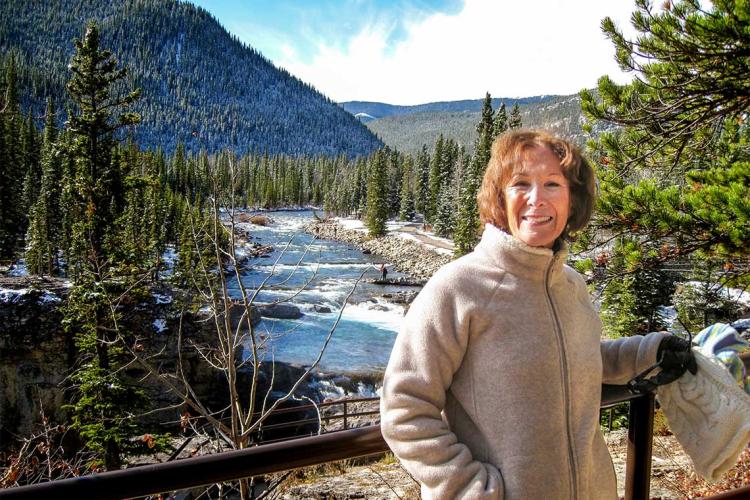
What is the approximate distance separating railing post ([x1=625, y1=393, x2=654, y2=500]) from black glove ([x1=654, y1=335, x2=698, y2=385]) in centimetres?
23

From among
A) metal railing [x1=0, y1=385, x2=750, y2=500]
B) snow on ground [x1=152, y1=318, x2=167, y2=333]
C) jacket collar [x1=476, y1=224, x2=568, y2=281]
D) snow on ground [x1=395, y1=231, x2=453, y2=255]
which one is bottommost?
snow on ground [x1=395, y1=231, x2=453, y2=255]

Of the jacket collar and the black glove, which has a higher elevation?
the jacket collar

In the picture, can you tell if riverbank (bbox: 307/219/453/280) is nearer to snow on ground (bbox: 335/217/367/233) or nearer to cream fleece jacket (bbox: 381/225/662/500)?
snow on ground (bbox: 335/217/367/233)

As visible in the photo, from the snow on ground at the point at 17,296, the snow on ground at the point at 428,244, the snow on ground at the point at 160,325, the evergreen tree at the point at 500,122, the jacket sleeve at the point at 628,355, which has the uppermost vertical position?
the evergreen tree at the point at 500,122

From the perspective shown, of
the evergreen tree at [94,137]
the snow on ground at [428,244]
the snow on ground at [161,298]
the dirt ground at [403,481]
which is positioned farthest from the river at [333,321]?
the snow on ground at [428,244]

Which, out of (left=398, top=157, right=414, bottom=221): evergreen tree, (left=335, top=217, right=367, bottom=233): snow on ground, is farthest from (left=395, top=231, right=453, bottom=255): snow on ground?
(left=398, top=157, right=414, bottom=221): evergreen tree

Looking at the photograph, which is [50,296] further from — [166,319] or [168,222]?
[168,222]

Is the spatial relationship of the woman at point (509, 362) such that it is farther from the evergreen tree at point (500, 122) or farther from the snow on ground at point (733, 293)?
the evergreen tree at point (500, 122)

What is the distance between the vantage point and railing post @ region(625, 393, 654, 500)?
1856mm

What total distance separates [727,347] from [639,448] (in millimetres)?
542

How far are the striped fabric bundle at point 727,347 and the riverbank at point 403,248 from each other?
2829cm

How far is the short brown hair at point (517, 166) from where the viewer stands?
1.52 meters

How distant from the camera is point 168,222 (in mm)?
40312

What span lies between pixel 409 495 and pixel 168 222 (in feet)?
130
